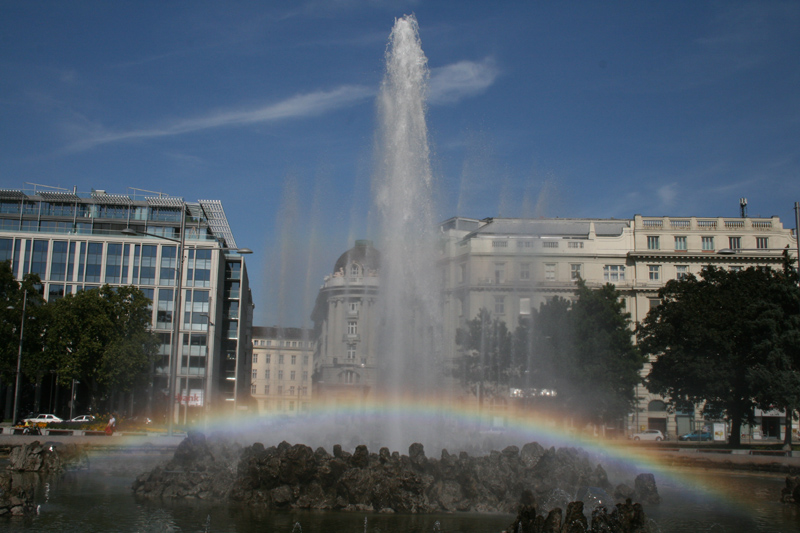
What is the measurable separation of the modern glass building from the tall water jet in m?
42.3

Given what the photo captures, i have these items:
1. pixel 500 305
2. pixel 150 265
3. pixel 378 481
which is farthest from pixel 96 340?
pixel 378 481

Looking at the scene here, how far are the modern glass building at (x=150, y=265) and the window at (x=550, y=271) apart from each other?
37.0m

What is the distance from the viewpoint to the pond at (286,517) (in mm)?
18500

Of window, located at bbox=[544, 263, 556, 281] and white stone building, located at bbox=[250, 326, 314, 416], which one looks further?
white stone building, located at bbox=[250, 326, 314, 416]

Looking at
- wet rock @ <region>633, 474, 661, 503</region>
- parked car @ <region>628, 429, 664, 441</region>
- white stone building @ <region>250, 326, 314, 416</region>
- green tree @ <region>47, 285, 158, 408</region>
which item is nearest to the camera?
wet rock @ <region>633, 474, 661, 503</region>

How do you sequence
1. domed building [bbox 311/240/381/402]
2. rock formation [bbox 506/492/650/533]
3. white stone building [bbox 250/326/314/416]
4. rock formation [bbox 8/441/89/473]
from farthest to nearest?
white stone building [bbox 250/326/314/416] → domed building [bbox 311/240/381/402] → rock formation [bbox 8/441/89/473] → rock formation [bbox 506/492/650/533]

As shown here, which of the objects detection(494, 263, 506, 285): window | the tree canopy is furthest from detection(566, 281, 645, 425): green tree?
detection(494, 263, 506, 285): window

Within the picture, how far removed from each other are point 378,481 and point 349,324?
42779mm

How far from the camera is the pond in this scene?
728 inches

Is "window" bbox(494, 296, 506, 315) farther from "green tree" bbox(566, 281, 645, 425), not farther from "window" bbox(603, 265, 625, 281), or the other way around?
"window" bbox(603, 265, 625, 281)

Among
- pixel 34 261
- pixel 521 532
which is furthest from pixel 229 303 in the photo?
pixel 521 532

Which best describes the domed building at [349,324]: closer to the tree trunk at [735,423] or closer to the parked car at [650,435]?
the tree trunk at [735,423]

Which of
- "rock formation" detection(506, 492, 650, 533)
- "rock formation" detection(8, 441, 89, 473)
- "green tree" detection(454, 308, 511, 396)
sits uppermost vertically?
"green tree" detection(454, 308, 511, 396)

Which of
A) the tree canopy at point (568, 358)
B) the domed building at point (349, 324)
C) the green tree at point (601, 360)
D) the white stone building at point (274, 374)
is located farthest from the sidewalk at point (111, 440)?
the green tree at point (601, 360)
